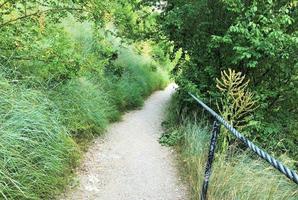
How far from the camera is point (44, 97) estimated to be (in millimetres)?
5535

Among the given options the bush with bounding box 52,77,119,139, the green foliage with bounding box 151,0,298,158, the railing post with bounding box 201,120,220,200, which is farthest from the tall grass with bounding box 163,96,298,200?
the bush with bounding box 52,77,119,139

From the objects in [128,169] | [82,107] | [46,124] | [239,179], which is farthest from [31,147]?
[82,107]

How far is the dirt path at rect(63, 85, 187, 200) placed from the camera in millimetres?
4828

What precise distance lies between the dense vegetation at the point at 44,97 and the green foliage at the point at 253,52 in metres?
2.03

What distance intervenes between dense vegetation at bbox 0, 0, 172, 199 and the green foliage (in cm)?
203

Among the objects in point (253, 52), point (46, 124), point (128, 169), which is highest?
point (253, 52)

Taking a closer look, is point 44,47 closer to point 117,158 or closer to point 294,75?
point 117,158

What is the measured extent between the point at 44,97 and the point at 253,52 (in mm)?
3456

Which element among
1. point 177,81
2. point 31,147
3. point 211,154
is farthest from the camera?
point 177,81

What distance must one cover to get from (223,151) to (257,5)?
3.38 metres

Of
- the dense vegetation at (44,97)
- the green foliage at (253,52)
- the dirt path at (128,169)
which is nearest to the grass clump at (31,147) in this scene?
the dense vegetation at (44,97)

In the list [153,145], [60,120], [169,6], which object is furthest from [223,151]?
[169,6]

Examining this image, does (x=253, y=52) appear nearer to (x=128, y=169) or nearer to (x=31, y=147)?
(x=128, y=169)

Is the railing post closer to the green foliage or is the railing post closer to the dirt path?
the dirt path
